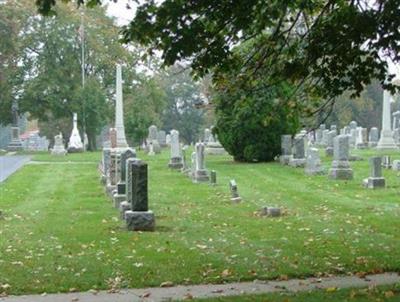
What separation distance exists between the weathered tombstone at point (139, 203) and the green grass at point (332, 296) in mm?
5318

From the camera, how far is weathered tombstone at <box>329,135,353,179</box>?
71.5ft

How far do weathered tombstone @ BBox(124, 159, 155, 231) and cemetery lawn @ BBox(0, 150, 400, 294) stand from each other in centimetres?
33

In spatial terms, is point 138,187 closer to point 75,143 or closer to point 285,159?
point 285,159

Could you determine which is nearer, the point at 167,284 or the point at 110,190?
the point at 167,284

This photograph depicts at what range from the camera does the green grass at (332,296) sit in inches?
285

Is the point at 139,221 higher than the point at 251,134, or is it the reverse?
the point at 251,134

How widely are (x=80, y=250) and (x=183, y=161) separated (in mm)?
17634

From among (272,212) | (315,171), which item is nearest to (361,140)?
(315,171)

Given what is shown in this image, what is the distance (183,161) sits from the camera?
1105 inches

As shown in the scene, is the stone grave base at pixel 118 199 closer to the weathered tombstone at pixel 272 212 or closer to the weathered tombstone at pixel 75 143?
the weathered tombstone at pixel 272 212

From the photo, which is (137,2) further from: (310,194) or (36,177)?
(36,177)

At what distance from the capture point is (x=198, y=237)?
1168 cm

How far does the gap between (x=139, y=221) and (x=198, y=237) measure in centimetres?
146

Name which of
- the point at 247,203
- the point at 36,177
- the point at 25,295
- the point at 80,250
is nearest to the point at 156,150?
the point at 36,177
